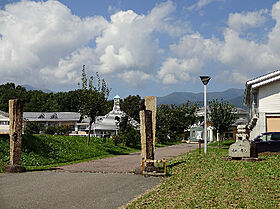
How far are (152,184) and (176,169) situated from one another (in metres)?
3.64

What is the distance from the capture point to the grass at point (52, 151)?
17719 mm

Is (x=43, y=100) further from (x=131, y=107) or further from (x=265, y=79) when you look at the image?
(x=265, y=79)

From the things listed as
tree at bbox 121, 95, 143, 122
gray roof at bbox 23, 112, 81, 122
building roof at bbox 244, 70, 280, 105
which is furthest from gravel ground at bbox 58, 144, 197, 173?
tree at bbox 121, 95, 143, 122

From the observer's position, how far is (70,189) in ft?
33.9

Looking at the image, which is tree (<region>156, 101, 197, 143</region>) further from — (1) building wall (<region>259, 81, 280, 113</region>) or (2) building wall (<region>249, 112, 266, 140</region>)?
(2) building wall (<region>249, 112, 266, 140</region>)

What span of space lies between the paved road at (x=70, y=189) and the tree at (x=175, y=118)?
3963cm

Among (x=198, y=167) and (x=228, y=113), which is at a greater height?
(x=228, y=113)

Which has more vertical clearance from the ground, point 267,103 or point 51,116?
point 51,116

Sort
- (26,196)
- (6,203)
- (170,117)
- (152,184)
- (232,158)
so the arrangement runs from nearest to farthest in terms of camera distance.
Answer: (6,203), (26,196), (152,184), (232,158), (170,117)

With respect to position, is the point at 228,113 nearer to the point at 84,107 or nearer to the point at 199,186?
the point at 84,107

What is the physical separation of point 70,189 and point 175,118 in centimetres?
4744

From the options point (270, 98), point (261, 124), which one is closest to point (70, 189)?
point (261, 124)

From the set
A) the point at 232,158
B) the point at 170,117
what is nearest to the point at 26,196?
the point at 232,158

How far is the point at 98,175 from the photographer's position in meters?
13.7
